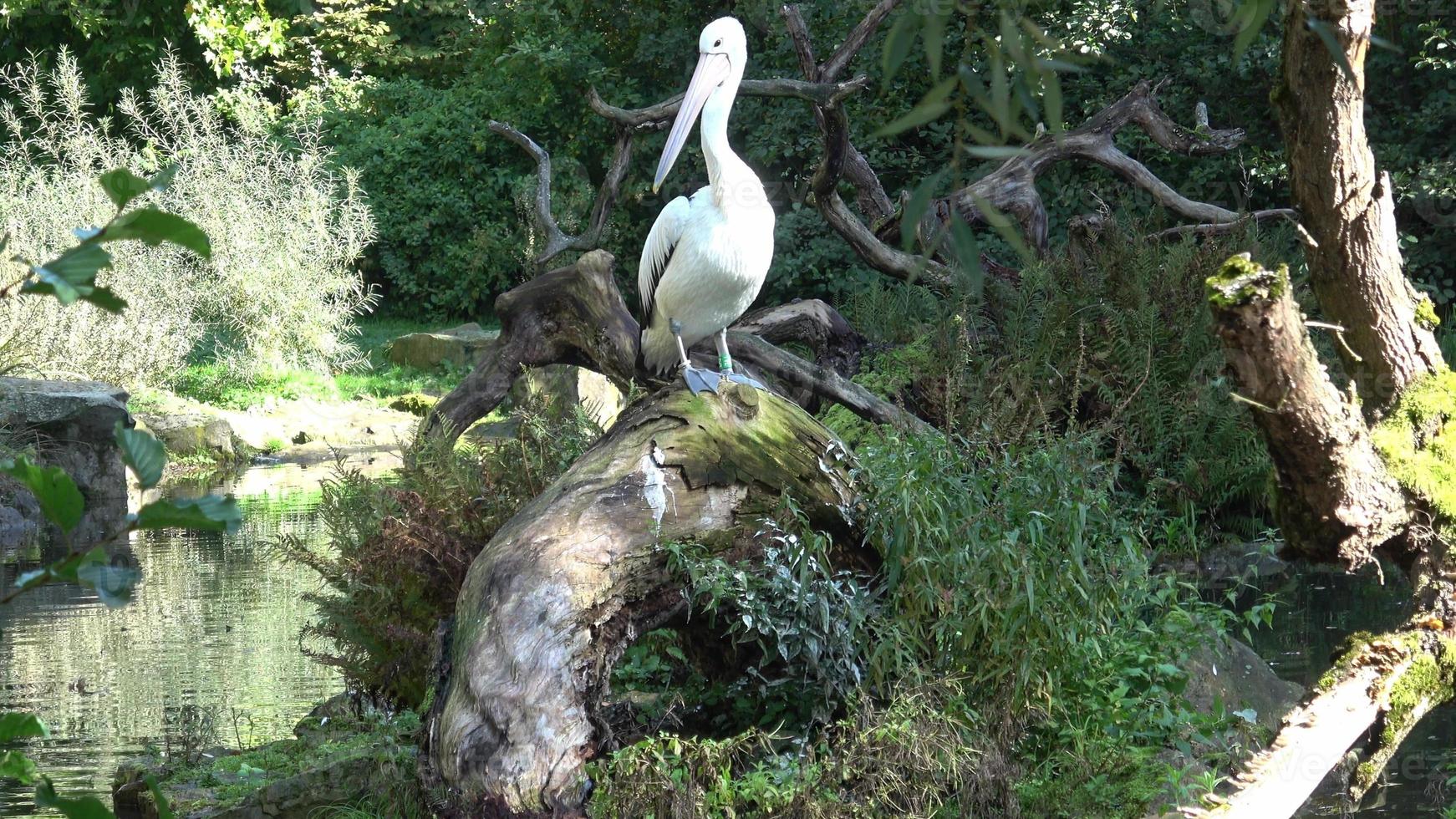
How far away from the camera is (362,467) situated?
10.7m

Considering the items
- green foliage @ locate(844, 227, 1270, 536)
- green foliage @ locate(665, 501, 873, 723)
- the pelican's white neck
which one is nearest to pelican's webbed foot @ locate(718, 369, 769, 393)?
green foliage @ locate(665, 501, 873, 723)

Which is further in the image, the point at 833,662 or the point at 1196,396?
the point at 1196,396

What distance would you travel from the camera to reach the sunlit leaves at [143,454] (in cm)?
85

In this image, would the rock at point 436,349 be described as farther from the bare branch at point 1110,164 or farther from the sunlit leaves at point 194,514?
the sunlit leaves at point 194,514

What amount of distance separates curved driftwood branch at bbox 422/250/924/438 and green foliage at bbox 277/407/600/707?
3.61 ft

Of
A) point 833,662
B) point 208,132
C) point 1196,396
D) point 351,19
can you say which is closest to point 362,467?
point 208,132

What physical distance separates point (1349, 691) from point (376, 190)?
55.6 feet

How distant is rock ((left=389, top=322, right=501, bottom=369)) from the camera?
15.6 meters

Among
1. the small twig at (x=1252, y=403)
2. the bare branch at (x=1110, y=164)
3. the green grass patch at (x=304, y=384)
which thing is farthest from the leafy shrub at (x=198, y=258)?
the small twig at (x=1252, y=403)

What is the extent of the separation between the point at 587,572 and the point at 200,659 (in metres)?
3.25

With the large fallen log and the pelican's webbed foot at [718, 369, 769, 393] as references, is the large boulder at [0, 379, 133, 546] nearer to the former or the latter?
the pelican's webbed foot at [718, 369, 769, 393]

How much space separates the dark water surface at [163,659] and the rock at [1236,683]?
324 centimetres

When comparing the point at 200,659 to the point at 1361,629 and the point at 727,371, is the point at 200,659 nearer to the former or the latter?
the point at 727,371

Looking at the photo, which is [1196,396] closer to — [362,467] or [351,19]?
[362,467]
